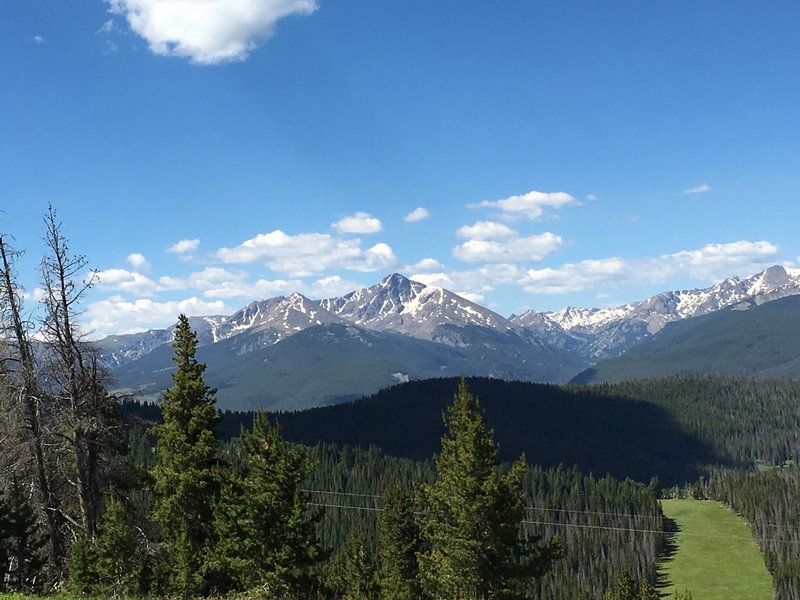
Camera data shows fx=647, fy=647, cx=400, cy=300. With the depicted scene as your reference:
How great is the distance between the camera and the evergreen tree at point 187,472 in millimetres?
31703

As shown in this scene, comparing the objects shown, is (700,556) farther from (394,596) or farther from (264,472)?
(264,472)

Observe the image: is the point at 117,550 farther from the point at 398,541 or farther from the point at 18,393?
the point at 398,541

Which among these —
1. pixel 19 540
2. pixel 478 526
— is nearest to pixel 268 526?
pixel 478 526

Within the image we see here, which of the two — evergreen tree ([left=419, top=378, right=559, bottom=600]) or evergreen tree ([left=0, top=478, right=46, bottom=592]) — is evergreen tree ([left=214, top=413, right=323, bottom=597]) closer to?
evergreen tree ([left=419, top=378, right=559, bottom=600])

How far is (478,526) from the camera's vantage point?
109ft

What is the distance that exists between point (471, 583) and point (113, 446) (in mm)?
19473

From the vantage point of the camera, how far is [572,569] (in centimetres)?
18688

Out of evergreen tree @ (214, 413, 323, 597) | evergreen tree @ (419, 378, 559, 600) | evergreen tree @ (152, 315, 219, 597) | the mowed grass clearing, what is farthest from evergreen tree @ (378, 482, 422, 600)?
the mowed grass clearing

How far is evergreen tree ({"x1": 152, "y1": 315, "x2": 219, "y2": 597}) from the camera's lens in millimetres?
31703

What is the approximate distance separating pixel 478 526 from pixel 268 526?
34.7 feet

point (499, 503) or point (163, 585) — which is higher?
point (499, 503)

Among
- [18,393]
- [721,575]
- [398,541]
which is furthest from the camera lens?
[721,575]

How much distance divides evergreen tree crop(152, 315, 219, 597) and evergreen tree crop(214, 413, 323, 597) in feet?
4.35

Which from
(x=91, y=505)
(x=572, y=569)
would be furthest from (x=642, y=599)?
(x=572, y=569)
